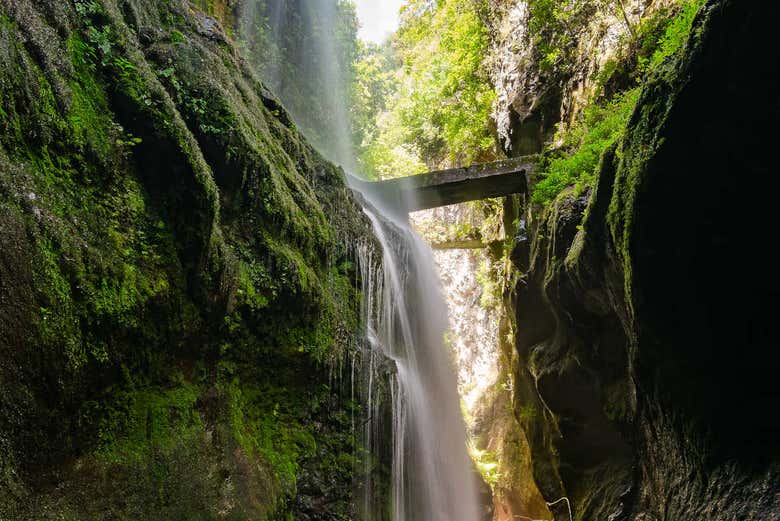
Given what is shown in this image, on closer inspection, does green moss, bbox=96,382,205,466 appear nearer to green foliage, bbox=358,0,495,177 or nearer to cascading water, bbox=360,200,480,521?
cascading water, bbox=360,200,480,521

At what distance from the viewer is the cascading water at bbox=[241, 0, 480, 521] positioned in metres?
7.11

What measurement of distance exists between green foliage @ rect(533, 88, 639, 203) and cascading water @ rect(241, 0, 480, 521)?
143 inches

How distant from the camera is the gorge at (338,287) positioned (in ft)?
10.3

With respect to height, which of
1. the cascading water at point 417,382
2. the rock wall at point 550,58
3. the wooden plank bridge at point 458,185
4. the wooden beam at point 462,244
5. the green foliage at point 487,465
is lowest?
the green foliage at point 487,465

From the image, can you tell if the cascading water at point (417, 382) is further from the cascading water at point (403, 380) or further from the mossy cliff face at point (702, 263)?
the mossy cliff face at point (702, 263)

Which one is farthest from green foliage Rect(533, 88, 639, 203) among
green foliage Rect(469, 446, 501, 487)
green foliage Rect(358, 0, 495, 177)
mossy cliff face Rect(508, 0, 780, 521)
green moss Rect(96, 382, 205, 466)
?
green foliage Rect(469, 446, 501, 487)

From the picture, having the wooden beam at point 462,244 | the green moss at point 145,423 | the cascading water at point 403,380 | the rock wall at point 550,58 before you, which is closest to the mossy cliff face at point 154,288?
the green moss at point 145,423

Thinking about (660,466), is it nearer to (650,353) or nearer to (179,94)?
(650,353)

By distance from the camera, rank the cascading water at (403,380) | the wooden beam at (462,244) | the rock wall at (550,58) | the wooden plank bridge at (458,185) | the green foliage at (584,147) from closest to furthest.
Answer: the green foliage at (584,147)
the cascading water at (403,380)
the rock wall at (550,58)
the wooden plank bridge at (458,185)
the wooden beam at (462,244)

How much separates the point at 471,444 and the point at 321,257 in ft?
30.2

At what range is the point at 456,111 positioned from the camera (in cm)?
1449

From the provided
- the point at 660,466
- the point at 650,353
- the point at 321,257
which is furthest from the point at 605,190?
the point at 321,257

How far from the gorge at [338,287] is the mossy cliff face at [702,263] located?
2 cm

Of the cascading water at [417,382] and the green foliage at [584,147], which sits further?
the cascading water at [417,382]
